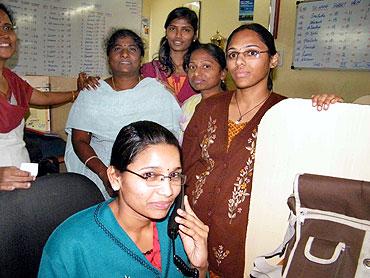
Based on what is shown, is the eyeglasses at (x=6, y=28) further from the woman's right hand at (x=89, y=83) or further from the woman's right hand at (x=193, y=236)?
the woman's right hand at (x=193, y=236)

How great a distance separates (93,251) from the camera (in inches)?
40.3

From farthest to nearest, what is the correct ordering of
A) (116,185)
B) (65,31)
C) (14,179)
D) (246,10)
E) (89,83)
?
(246,10), (65,31), (89,83), (14,179), (116,185)

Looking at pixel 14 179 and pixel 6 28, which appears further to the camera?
pixel 6 28

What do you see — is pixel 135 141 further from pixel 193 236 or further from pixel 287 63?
pixel 287 63

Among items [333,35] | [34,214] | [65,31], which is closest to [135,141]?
[34,214]

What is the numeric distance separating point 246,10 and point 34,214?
3.48m

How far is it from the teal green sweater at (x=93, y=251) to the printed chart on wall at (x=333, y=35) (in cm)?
267

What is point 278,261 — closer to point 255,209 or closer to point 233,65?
point 255,209

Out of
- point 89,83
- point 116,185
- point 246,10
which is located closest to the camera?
point 116,185

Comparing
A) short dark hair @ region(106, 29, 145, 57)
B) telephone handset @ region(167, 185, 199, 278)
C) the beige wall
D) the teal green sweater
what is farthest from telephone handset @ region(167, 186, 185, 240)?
the beige wall

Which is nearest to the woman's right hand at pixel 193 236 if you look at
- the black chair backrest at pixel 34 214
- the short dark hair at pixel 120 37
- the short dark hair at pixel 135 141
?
the short dark hair at pixel 135 141

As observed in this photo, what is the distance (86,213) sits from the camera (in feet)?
3.61

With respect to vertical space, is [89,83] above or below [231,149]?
above

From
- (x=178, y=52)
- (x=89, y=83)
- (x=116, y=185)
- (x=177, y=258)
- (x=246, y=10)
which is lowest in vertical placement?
(x=177, y=258)
